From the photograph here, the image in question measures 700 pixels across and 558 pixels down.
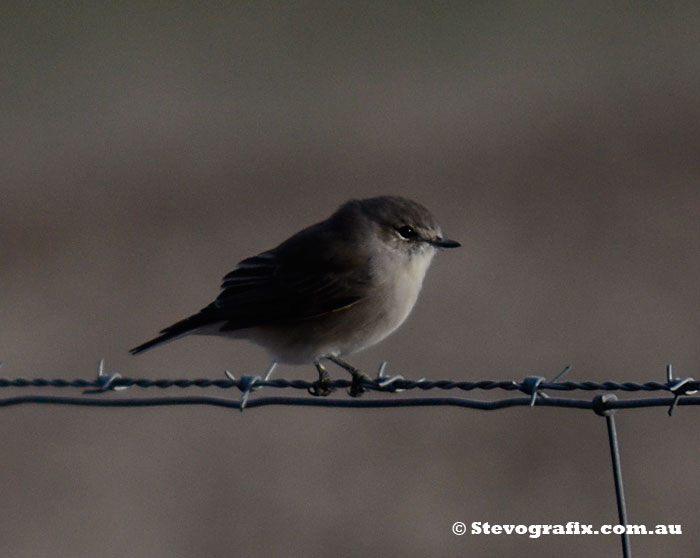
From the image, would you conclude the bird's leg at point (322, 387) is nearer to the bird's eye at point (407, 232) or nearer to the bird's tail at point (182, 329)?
the bird's tail at point (182, 329)

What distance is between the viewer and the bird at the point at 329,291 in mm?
6520

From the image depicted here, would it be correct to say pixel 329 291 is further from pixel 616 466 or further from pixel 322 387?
pixel 616 466

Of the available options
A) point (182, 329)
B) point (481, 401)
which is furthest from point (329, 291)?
point (481, 401)

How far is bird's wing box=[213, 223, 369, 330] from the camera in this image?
21.5ft

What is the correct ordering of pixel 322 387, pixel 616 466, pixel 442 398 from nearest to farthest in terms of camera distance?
1. pixel 616 466
2. pixel 442 398
3. pixel 322 387

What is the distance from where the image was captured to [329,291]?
21.6 feet

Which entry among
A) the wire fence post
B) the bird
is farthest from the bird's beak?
the wire fence post

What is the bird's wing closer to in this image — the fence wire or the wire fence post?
the fence wire

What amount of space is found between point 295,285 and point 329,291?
0.70 feet

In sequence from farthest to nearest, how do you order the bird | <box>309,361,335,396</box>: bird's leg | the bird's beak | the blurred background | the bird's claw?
the blurred background, the bird's beak, the bird, <box>309,361,335,396</box>: bird's leg, the bird's claw

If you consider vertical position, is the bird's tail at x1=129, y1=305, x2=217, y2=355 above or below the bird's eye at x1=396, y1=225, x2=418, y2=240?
below

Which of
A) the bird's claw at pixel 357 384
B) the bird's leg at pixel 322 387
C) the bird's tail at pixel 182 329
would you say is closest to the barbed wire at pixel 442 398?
the bird's claw at pixel 357 384

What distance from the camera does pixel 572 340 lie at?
11.9 m

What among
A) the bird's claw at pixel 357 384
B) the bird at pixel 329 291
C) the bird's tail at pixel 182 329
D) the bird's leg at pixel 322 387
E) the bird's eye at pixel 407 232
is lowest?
the bird's claw at pixel 357 384
